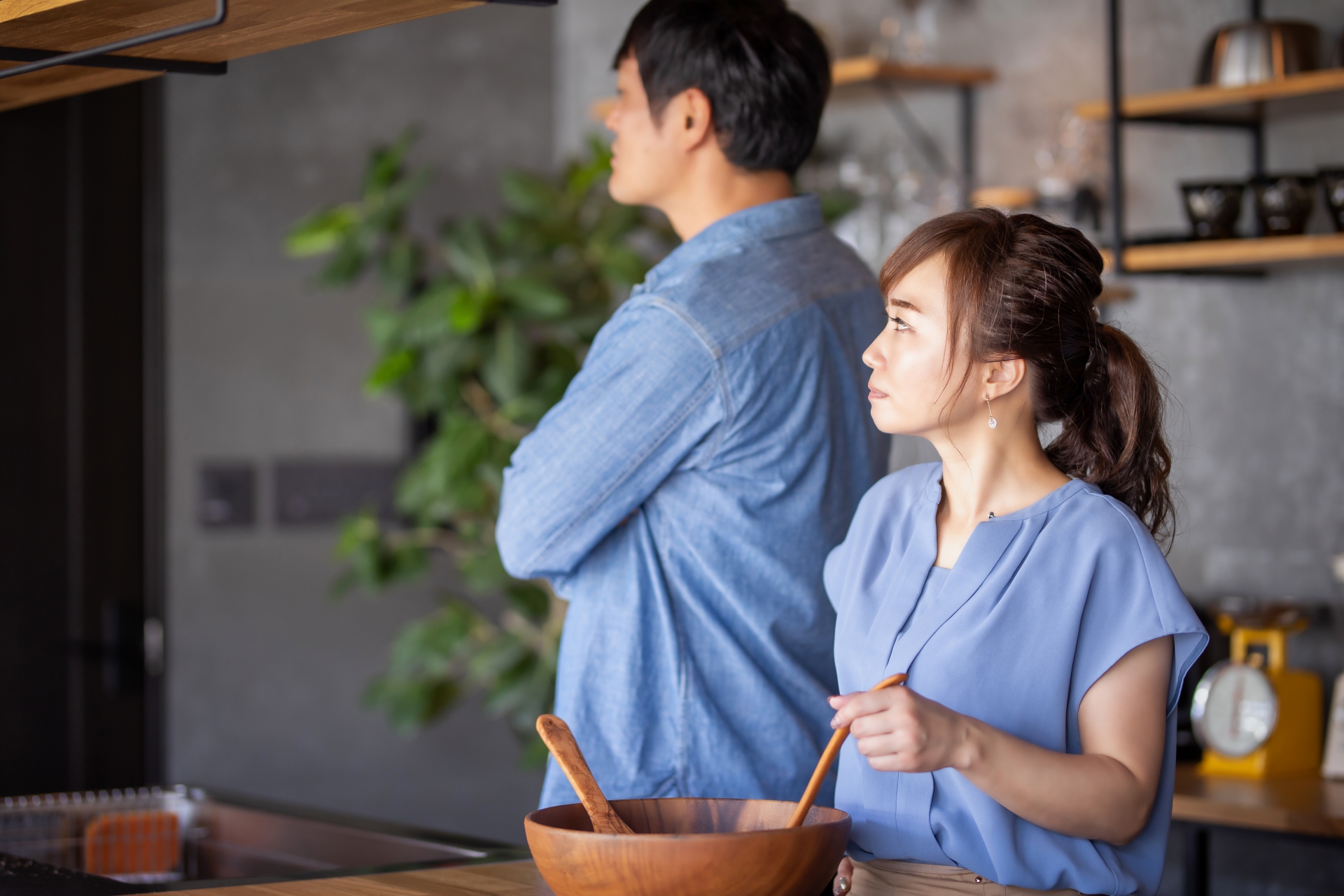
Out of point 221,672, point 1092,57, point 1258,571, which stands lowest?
point 221,672

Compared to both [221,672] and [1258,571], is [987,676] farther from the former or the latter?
[221,672]

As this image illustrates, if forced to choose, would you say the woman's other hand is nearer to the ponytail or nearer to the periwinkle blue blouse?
the periwinkle blue blouse

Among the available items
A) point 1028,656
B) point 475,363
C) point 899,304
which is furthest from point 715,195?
point 475,363

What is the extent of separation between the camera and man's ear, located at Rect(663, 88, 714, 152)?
1.60 m

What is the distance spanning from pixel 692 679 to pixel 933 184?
1.89 metres

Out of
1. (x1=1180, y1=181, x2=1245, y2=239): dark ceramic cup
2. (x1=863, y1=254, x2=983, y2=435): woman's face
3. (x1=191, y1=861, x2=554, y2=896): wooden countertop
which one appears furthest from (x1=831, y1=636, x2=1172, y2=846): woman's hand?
(x1=1180, y1=181, x2=1245, y2=239): dark ceramic cup

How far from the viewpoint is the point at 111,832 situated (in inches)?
67.3

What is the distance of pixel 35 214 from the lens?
316cm

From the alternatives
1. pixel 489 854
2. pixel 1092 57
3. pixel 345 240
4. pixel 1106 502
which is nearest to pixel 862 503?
pixel 1106 502

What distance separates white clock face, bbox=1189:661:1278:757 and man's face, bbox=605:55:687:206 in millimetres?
1403

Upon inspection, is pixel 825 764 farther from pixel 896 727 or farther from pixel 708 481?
pixel 708 481

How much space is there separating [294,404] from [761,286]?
95.9 inches

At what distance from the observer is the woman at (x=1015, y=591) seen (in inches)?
43.2

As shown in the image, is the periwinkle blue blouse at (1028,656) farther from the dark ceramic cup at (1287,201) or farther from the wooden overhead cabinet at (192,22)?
the dark ceramic cup at (1287,201)
